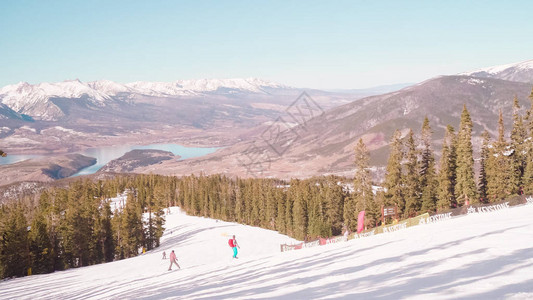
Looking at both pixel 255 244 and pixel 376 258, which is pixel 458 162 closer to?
pixel 255 244

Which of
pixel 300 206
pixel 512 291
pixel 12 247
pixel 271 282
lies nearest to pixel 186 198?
pixel 300 206

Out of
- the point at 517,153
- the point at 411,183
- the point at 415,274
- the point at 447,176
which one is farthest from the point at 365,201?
the point at 415,274

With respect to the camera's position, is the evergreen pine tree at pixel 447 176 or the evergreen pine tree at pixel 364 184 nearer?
the evergreen pine tree at pixel 447 176

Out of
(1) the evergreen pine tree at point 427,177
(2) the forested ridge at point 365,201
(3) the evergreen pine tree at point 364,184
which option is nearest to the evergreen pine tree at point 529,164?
(2) the forested ridge at point 365,201

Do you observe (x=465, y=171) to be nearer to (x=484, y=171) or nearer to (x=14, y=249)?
(x=484, y=171)

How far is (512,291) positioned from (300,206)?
261 feet

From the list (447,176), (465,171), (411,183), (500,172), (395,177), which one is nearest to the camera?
(465,171)

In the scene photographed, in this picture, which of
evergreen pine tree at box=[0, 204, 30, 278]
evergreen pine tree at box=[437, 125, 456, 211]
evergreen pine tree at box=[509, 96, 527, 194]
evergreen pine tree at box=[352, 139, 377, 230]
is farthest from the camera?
evergreen pine tree at box=[352, 139, 377, 230]

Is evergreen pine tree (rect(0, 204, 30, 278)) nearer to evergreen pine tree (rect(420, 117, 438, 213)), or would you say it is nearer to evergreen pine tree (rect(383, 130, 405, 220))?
evergreen pine tree (rect(383, 130, 405, 220))

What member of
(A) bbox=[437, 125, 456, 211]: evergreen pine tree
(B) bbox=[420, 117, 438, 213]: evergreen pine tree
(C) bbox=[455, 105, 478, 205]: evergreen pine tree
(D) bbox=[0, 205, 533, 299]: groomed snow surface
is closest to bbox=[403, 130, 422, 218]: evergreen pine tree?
(B) bbox=[420, 117, 438, 213]: evergreen pine tree

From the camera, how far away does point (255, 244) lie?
67.8 meters

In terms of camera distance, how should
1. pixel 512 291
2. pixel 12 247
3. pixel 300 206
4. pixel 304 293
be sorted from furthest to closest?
pixel 300 206 < pixel 12 247 < pixel 304 293 < pixel 512 291

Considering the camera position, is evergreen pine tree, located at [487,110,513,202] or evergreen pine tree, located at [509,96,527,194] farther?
evergreen pine tree, located at [487,110,513,202]

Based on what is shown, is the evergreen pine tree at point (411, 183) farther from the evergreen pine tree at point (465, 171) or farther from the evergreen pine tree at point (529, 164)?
the evergreen pine tree at point (529, 164)
